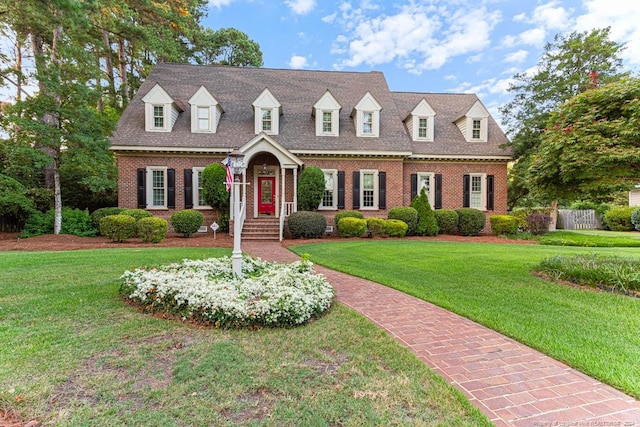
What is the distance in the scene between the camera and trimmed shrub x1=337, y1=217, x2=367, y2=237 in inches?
504

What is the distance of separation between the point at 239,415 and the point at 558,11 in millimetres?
13294

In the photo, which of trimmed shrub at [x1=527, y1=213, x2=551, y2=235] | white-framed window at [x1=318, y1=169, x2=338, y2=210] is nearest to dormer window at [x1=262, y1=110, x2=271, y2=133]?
white-framed window at [x1=318, y1=169, x2=338, y2=210]

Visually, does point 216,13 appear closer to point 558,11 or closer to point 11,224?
point 11,224

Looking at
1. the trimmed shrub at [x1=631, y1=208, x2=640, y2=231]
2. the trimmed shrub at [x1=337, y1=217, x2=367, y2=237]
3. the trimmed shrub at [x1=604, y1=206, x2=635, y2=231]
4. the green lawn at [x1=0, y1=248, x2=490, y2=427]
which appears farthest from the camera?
the trimmed shrub at [x1=604, y1=206, x2=635, y2=231]

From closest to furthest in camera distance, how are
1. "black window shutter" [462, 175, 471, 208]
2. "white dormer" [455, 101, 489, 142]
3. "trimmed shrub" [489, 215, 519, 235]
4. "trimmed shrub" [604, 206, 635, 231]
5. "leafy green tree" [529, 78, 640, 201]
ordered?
"leafy green tree" [529, 78, 640, 201]
"trimmed shrub" [489, 215, 519, 235]
"black window shutter" [462, 175, 471, 208]
"white dormer" [455, 101, 489, 142]
"trimmed shrub" [604, 206, 635, 231]

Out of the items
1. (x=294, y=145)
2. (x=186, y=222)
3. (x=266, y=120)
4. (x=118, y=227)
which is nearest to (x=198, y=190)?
(x=186, y=222)

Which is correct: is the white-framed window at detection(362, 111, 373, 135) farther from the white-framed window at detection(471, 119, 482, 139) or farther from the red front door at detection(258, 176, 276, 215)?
the white-framed window at detection(471, 119, 482, 139)

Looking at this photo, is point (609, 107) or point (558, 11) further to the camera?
point (558, 11)

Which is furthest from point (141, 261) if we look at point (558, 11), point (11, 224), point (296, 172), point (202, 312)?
point (558, 11)

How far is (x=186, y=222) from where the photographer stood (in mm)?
12750

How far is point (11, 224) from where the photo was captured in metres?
14.2

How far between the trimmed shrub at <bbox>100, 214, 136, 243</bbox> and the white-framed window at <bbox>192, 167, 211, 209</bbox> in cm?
329

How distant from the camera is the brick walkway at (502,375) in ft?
7.06

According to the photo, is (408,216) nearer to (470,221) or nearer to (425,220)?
(425,220)
